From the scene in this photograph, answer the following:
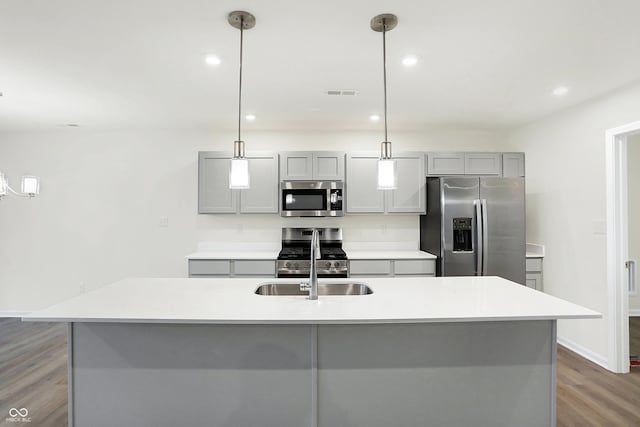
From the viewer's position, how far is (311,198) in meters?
4.00

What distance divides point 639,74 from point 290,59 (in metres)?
2.66

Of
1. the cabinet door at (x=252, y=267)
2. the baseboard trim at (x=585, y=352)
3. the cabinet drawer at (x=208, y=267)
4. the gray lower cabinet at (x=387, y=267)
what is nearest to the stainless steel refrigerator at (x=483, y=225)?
the gray lower cabinet at (x=387, y=267)

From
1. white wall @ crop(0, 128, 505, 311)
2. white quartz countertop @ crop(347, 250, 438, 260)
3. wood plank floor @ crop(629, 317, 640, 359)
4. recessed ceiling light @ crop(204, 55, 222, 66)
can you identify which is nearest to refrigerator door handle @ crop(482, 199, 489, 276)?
white quartz countertop @ crop(347, 250, 438, 260)

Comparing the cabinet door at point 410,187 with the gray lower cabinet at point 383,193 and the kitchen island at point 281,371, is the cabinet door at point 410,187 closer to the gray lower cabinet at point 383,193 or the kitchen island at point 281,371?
the gray lower cabinet at point 383,193

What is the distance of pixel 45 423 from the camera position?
221cm

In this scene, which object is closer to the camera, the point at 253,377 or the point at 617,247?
the point at 253,377

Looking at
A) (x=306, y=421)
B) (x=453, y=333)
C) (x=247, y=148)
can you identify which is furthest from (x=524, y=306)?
(x=247, y=148)

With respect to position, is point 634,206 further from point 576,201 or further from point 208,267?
point 208,267

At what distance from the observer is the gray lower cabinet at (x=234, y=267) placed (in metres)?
3.73

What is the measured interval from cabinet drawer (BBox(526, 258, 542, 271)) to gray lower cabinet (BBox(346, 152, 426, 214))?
1283 mm

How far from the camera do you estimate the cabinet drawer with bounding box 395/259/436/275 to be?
12.3ft

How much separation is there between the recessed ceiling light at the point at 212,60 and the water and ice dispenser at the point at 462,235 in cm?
274

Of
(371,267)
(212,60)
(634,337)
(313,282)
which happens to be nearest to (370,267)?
(371,267)

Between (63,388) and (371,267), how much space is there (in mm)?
2890
